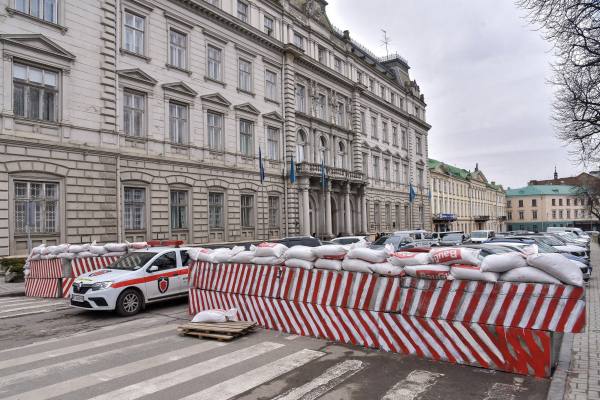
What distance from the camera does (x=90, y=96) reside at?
758 inches

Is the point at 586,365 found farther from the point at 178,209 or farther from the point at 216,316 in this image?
the point at 178,209

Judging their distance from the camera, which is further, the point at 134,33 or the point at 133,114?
the point at 134,33

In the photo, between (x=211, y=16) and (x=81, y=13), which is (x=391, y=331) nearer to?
(x=81, y=13)

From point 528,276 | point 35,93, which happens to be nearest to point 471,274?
point 528,276

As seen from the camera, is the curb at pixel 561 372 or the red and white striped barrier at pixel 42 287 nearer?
the curb at pixel 561 372

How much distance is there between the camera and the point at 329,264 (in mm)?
8125

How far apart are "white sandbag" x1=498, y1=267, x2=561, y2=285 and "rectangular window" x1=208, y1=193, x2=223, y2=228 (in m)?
20.3

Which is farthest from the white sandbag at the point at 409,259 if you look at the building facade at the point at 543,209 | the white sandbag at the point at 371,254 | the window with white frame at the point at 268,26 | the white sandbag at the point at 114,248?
the building facade at the point at 543,209

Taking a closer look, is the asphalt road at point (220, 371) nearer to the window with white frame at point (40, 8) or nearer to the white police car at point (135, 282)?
the white police car at point (135, 282)

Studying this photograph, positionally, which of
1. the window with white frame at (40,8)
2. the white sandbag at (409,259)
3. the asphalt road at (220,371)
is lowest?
the asphalt road at (220,371)

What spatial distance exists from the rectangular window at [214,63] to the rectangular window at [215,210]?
7.07 meters

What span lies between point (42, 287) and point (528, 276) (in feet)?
45.1

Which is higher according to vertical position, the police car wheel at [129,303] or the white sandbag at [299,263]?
the white sandbag at [299,263]

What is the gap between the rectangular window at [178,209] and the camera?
22.8 m
